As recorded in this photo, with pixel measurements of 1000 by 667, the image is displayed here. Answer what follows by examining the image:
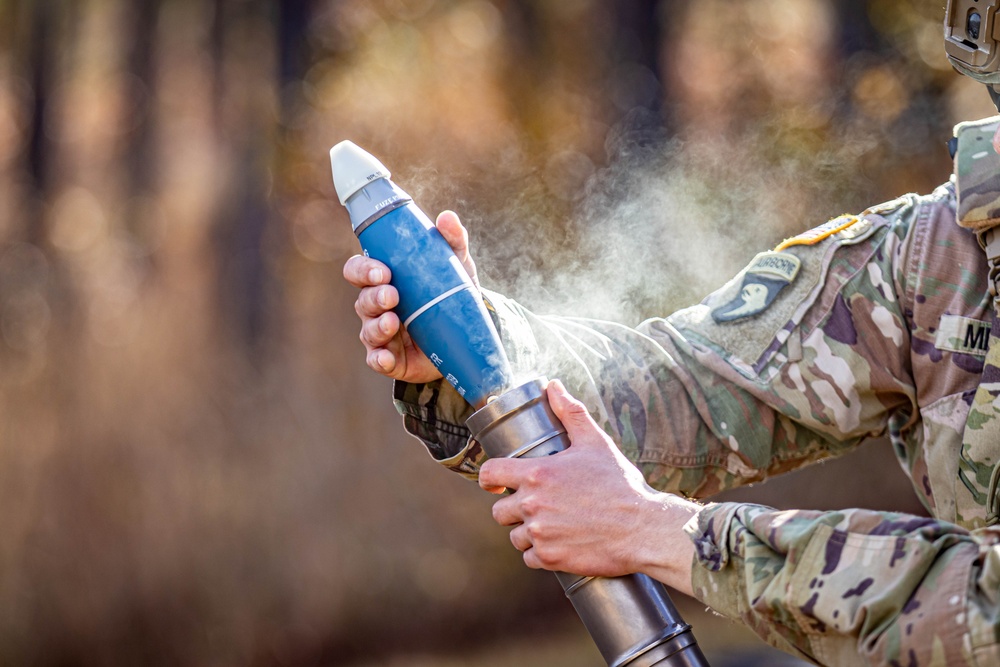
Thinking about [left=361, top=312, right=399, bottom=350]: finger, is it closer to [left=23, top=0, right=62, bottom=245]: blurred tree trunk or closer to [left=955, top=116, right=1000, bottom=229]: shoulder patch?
[left=955, top=116, right=1000, bottom=229]: shoulder patch

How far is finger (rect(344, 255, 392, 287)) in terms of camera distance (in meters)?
1.35

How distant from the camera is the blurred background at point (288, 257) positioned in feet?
11.3

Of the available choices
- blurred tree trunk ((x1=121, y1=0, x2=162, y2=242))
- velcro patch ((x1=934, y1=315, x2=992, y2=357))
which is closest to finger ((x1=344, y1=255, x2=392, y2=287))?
velcro patch ((x1=934, y1=315, x2=992, y2=357))

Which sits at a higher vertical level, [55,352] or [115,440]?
[55,352]

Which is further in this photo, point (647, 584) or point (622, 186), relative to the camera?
point (622, 186)

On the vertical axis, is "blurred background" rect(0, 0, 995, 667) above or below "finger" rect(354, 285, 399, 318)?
above

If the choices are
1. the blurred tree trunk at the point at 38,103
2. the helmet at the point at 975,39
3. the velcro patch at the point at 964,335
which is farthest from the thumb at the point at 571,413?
the blurred tree trunk at the point at 38,103

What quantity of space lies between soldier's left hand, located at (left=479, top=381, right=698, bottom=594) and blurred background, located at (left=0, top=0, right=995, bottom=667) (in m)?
1.97

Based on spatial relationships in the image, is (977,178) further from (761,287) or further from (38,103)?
(38,103)

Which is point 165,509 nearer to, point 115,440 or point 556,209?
point 115,440

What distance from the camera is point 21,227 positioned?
3449 mm

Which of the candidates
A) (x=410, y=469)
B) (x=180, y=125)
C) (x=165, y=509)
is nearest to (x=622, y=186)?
(x=410, y=469)

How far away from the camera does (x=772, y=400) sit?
1.61 meters

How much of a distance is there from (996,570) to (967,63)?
849mm
